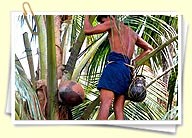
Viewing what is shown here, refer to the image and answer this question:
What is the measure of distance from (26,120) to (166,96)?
0.24 m

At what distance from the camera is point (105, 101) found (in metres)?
0.57

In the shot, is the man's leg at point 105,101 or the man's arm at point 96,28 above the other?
the man's arm at point 96,28

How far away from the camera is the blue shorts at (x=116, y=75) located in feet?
1.87

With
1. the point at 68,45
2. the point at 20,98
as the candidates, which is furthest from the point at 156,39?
the point at 20,98

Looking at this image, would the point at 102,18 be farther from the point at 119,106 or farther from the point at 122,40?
the point at 119,106

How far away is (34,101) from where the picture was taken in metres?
0.57

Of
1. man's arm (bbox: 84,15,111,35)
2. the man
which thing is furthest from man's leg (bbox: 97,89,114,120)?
man's arm (bbox: 84,15,111,35)

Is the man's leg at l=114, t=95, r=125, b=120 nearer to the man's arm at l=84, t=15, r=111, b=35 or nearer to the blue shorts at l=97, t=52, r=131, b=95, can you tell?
the blue shorts at l=97, t=52, r=131, b=95

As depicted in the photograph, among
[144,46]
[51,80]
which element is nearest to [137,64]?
[144,46]

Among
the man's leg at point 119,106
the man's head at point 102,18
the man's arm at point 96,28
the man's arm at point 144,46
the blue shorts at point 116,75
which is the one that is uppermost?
the man's head at point 102,18

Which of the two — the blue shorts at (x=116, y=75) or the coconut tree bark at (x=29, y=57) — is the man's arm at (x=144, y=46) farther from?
the coconut tree bark at (x=29, y=57)

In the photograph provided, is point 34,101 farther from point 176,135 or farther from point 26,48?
point 176,135

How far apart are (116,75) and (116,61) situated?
2 centimetres

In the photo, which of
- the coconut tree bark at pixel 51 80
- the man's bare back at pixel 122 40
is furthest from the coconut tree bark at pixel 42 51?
the man's bare back at pixel 122 40
